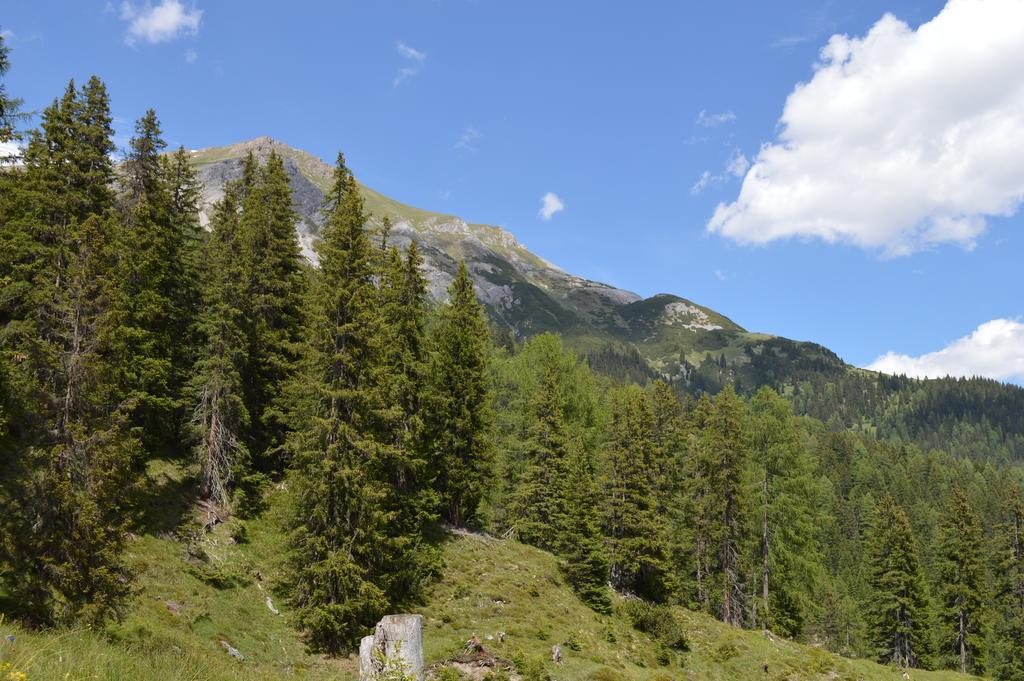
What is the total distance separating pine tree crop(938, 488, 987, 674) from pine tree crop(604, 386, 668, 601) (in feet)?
111

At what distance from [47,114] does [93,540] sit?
21.7 m

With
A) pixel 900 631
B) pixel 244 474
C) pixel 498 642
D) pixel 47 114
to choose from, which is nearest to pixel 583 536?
pixel 498 642

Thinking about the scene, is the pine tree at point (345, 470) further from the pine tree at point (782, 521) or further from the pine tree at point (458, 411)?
the pine tree at point (782, 521)

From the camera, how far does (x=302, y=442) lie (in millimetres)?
22750

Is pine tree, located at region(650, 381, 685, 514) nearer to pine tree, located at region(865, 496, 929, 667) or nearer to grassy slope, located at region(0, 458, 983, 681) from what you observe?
grassy slope, located at region(0, 458, 983, 681)

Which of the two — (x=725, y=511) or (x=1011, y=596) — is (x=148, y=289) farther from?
(x=1011, y=596)

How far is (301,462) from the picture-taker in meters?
22.8

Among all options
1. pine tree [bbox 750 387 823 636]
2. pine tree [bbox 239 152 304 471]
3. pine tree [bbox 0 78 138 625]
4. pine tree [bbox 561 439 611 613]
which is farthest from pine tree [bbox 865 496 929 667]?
pine tree [bbox 0 78 138 625]

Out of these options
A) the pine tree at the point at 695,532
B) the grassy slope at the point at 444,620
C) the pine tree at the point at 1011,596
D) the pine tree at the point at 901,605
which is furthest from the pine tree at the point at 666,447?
the pine tree at the point at 1011,596

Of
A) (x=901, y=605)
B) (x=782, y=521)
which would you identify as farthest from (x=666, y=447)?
(x=901, y=605)

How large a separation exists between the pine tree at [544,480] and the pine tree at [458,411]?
5.38 metres

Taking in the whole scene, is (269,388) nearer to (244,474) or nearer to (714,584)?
(244,474)

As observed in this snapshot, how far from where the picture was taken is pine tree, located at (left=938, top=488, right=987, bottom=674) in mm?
50062

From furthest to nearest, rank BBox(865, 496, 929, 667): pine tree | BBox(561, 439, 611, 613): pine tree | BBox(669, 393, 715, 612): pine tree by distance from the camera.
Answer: BBox(865, 496, 929, 667): pine tree
BBox(669, 393, 715, 612): pine tree
BBox(561, 439, 611, 613): pine tree
